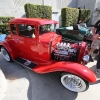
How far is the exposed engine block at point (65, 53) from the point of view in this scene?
8.41ft

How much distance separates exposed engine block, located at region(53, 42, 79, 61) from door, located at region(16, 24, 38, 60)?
2.15 ft

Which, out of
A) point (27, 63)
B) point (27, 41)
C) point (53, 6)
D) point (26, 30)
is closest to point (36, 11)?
point (53, 6)

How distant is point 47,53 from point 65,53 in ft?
1.68

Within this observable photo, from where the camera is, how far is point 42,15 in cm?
908

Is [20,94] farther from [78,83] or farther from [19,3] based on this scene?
[19,3]

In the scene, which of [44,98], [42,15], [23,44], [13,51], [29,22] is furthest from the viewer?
[42,15]

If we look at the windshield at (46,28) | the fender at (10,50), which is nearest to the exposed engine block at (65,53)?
the windshield at (46,28)

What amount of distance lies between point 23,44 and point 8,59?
1096 millimetres

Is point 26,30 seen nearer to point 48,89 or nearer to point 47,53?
point 47,53

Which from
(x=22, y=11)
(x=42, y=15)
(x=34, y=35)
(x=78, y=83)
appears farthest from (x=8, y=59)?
(x=22, y=11)

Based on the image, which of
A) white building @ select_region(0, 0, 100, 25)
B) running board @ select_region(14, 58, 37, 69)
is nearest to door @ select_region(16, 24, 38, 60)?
running board @ select_region(14, 58, 37, 69)

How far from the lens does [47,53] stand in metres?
2.57

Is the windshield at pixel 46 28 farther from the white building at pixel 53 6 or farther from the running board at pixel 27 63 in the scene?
the white building at pixel 53 6

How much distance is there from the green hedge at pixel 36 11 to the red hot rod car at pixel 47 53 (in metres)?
5.50
